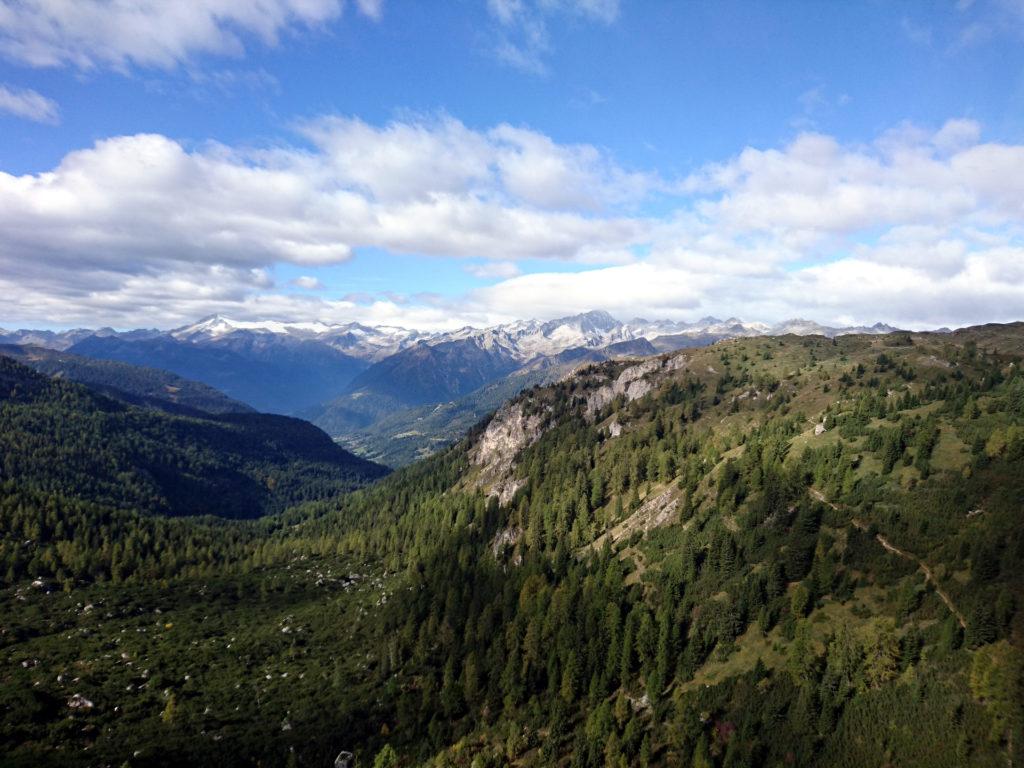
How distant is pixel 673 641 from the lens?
110 metres

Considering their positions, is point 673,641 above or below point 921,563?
below

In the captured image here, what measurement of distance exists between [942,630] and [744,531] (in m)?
47.8

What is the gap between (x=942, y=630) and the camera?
81.3 metres

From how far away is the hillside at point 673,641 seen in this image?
8212cm

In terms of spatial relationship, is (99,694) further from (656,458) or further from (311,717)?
(656,458)

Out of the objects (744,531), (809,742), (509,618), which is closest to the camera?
(809,742)

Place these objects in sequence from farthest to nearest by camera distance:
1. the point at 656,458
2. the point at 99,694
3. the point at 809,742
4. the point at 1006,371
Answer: the point at 656,458, the point at 1006,371, the point at 99,694, the point at 809,742

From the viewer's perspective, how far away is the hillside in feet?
269

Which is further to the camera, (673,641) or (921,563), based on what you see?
(673,641)

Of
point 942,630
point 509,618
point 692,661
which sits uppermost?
point 942,630

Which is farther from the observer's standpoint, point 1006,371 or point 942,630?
point 1006,371

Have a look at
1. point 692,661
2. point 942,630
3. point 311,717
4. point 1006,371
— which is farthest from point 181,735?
point 1006,371

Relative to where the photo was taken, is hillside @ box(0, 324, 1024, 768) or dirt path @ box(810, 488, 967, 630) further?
dirt path @ box(810, 488, 967, 630)

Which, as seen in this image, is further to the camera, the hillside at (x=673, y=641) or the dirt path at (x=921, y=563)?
the dirt path at (x=921, y=563)
